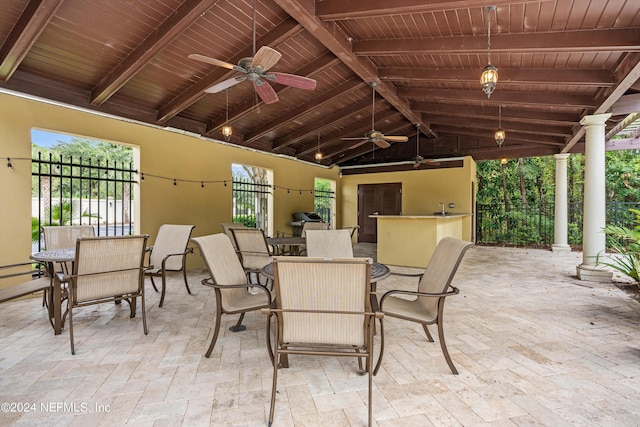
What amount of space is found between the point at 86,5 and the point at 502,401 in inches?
193

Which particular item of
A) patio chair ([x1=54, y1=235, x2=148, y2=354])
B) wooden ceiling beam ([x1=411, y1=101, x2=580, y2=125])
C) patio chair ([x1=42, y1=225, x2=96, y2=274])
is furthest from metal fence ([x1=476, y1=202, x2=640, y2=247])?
patio chair ([x1=42, y1=225, x2=96, y2=274])

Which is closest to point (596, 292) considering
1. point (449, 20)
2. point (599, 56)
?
point (599, 56)

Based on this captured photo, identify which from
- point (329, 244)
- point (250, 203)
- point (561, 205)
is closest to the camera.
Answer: point (329, 244)

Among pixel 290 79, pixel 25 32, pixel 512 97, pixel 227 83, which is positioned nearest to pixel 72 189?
pixel 25 32

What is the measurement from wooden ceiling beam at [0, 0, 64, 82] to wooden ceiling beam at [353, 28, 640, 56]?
11.1 feet

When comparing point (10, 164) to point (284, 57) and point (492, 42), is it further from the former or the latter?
point (492, 42)

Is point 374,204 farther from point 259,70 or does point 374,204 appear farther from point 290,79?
point 259,70

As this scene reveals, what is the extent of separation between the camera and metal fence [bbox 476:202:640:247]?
32.9 feet

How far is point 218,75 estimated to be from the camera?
444 centimetres

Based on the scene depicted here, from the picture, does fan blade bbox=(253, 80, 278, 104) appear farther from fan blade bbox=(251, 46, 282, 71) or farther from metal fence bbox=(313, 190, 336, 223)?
metal fence bbox=(313, 190, 336, 223)

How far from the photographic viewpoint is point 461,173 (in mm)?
8961

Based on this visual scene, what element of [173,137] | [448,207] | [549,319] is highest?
[173,137]

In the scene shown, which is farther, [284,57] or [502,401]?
[284,57]

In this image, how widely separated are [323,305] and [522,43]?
3756 millimetres
